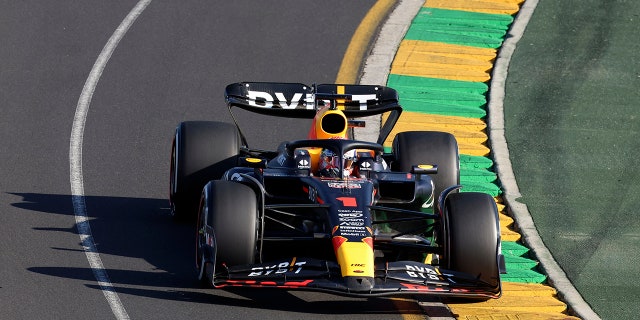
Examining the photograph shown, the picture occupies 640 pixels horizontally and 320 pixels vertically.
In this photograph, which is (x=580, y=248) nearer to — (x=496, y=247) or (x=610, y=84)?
(x=496, y=247)

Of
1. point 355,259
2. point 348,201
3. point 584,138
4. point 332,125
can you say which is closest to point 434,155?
point 332,125

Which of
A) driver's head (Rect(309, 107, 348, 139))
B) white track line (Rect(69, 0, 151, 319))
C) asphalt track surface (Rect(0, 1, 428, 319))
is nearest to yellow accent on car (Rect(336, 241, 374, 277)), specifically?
asphalt track surface (Rect(0, 1, 428, 319))

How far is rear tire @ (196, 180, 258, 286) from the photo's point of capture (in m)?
11.2

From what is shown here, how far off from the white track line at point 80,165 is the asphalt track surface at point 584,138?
13.9 feet

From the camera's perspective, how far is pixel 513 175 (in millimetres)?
15578

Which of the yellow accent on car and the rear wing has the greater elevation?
the rear wing

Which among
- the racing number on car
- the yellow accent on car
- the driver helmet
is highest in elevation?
the driver helmet

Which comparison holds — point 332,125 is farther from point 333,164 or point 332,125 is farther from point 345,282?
point 345,282

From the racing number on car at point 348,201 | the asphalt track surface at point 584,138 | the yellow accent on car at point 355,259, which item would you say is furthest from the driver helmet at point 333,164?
the asphalt track surface at point 584,138

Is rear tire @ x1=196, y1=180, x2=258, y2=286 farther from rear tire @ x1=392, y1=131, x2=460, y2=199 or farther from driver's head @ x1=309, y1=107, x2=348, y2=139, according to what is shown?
rear tire @ x1=392, y1=131, x2=460, y2=199

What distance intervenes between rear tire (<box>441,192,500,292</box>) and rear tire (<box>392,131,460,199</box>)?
1.64m

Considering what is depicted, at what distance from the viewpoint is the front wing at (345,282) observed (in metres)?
10.8

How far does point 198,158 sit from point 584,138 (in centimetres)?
548

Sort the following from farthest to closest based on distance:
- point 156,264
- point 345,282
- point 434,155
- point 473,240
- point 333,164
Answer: point 434,155 < point 333,164 < point 156,264 < point 473,240 < point 345,282
